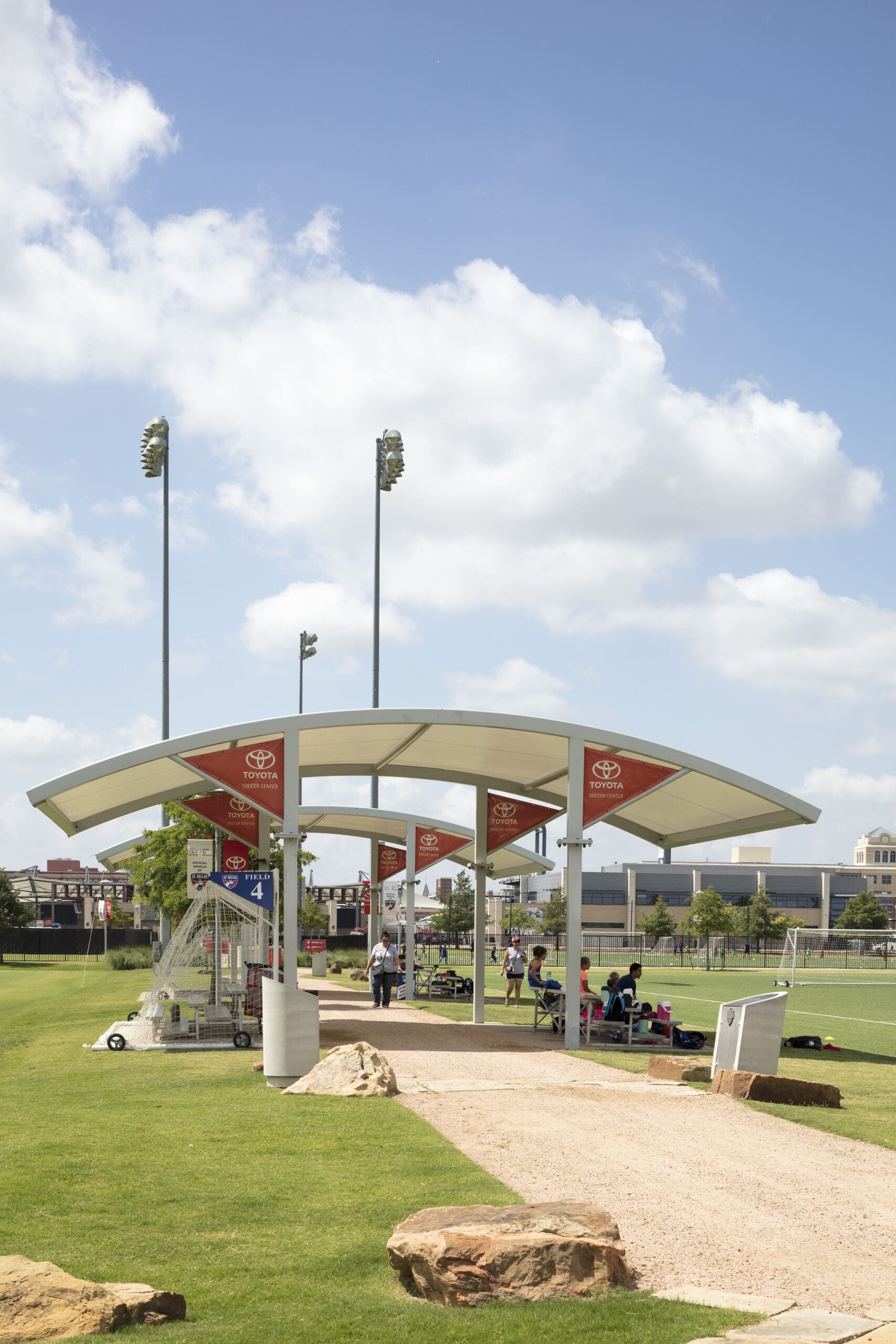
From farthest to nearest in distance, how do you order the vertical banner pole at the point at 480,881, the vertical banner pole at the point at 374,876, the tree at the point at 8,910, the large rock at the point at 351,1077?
the tree at the point at 8,910
the vertical banner pole at the point at 374,876
the vertical banner pole at the point at 480,881
the large rock at the point at 351,1077

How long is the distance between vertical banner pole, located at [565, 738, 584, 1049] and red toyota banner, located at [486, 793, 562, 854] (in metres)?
3.61

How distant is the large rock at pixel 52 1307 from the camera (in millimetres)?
5203

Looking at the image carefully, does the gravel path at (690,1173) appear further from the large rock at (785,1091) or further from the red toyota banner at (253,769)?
the red toyota banner at (253,769)

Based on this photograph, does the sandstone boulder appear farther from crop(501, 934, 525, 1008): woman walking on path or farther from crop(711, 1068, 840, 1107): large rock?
crop(501, 934, 525, 1008): woman walking on path

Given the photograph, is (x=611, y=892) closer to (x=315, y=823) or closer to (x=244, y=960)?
(x=315, y=823)

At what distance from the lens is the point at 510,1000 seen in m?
28.0

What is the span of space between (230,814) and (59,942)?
2011 inches

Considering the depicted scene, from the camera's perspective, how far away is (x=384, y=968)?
2402cm

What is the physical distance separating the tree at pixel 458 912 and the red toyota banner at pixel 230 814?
67.8 metres

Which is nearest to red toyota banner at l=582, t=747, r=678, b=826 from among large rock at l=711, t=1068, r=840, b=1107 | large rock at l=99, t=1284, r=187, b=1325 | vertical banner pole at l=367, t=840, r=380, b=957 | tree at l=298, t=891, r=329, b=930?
large rock at l=711, t=1068, r=840, b=1107

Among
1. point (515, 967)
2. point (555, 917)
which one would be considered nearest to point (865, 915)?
point (555, 917)

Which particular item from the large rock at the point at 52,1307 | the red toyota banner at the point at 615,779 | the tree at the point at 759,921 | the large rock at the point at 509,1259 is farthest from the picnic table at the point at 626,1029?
the tree at the point at 759,921

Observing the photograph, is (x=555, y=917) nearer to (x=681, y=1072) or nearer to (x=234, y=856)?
(x=234, y=856)

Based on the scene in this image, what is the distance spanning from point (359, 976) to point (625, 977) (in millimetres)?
20089
